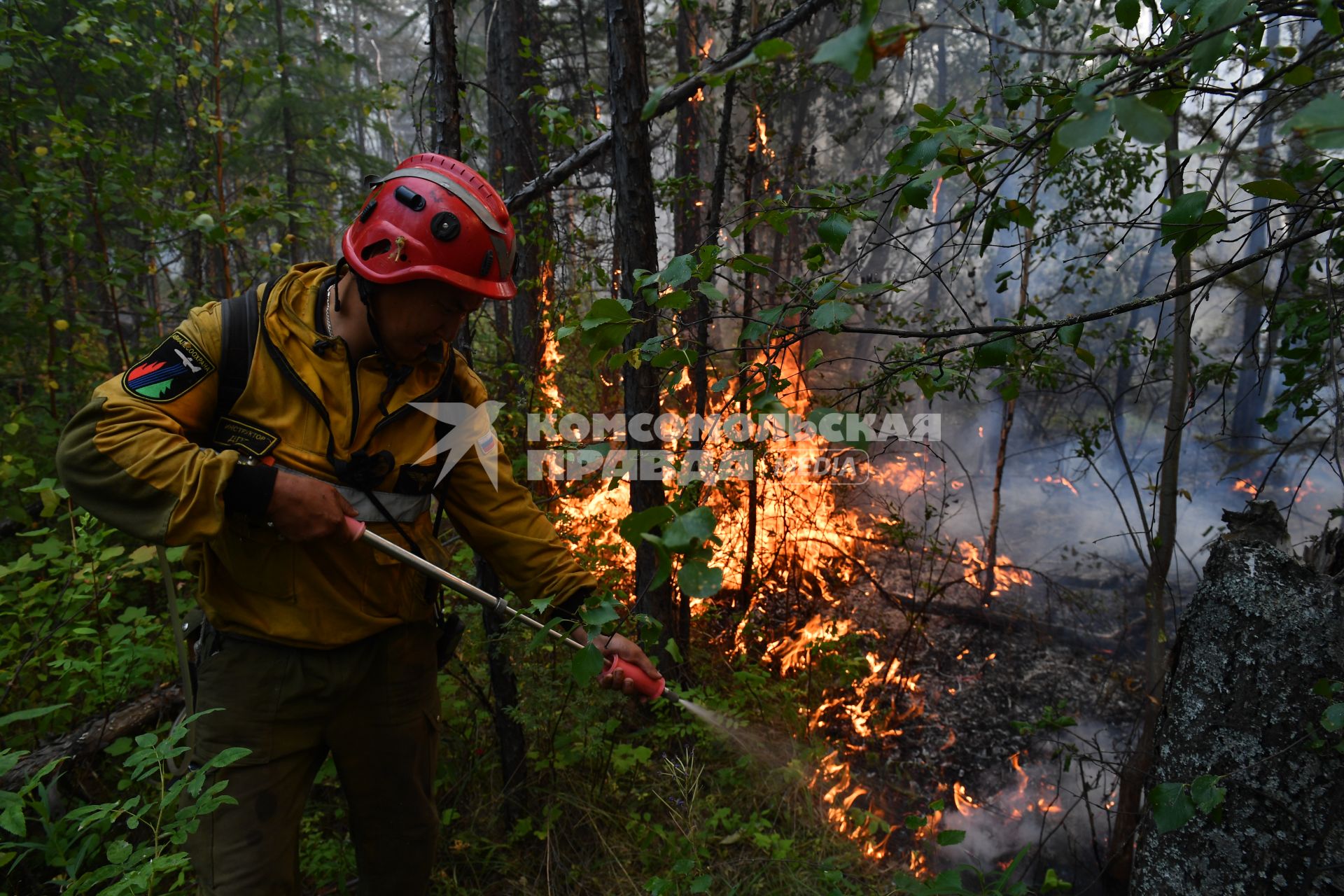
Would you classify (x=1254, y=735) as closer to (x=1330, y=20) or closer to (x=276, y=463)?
(x=1330, y=20)

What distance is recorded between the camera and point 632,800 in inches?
148

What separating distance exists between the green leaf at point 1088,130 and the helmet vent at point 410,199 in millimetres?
2198

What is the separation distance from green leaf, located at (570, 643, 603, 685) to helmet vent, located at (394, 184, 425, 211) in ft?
6.01

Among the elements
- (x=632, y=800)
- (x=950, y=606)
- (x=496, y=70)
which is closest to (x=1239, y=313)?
(x=950, y=606)

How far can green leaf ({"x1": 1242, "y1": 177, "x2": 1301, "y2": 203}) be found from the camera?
4.62 feet

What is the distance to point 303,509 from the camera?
6.88ft

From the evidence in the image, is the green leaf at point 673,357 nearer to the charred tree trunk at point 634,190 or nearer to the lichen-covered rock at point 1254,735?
the charred tree trunk at point 634,190

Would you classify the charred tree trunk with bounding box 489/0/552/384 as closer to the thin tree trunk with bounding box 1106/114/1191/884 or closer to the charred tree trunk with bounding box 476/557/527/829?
the charred tree trunk with bounding box 476/557/527/829

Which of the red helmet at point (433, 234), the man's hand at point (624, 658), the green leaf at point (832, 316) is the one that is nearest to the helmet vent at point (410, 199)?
the red helmet at point (433, 234)

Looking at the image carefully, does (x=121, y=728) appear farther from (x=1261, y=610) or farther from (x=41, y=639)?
(x=1261, y=610)

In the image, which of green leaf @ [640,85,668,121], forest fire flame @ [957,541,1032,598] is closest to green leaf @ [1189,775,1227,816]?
green leaf @ [640,85,668,121]

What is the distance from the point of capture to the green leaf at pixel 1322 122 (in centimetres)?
83

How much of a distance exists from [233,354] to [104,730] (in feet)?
8.20

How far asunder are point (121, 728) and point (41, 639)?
2.12 feet
